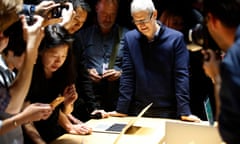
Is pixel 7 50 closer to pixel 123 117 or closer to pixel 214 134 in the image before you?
pixel 214 134

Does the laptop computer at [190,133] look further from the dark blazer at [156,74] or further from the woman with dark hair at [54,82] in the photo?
the dark blazer at [156,74]

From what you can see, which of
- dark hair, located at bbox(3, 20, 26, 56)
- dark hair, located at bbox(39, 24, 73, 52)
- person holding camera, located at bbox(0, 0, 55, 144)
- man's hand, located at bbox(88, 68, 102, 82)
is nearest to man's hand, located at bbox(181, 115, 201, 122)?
man's hand, located at bbox(88, 68, 102, 82)

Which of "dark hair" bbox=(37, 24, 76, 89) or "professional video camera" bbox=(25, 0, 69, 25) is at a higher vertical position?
"professional video camera" bbox=(25, 0, 69, 25)

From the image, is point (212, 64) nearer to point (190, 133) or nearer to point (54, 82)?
point (190, 133)

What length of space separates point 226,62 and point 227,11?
0.50ft

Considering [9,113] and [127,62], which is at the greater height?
[9,113]

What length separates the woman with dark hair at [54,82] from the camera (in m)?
2.28

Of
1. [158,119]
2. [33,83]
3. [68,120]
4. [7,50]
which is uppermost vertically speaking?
[7,50]

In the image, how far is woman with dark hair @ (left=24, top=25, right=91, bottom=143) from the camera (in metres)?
2.28

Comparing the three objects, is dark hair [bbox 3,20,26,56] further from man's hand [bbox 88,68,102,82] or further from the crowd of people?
man's hand [bbox 88,68,102,82]

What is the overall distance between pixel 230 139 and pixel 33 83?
4.20 feet

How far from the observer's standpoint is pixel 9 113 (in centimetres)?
178

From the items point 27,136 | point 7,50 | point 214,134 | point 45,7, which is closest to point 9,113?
point 7,50

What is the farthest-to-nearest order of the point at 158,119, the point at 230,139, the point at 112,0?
the point at 112,0 → the point at 158,119 → the point at 230,139
